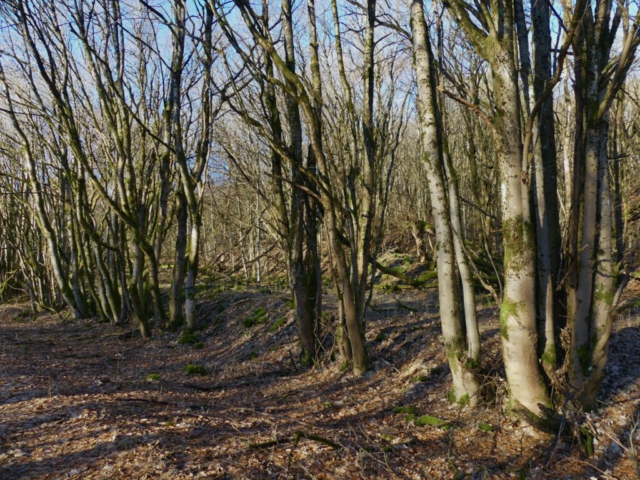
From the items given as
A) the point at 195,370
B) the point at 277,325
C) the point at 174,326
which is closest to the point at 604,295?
the point at 195,370

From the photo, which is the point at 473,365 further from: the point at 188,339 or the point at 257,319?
the point at 188,339

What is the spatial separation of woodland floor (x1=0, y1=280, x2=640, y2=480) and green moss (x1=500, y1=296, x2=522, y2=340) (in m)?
0.80

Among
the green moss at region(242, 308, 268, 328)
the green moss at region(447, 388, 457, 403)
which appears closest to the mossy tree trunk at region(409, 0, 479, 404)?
the green moss at region(447, 388, 457, 403)

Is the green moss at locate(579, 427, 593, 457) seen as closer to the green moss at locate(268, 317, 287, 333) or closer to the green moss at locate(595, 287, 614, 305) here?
the green moss at locate(595, 287, 614, 305)

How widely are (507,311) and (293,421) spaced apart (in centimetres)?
233

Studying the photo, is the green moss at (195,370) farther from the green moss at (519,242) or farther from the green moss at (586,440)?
the green moss at (586,440)

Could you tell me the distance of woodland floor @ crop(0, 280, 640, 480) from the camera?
11.8 feet

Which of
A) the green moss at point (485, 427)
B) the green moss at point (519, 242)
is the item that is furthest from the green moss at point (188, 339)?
the green moss at point (519, 242)

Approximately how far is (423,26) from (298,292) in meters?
4.17

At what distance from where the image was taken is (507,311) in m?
4.21

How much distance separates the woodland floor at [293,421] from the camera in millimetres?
3590

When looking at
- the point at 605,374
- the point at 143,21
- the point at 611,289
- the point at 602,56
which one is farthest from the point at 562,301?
the point at 143,21

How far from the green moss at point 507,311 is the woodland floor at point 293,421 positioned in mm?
800

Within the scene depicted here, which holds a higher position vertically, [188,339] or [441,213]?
[441,213]
